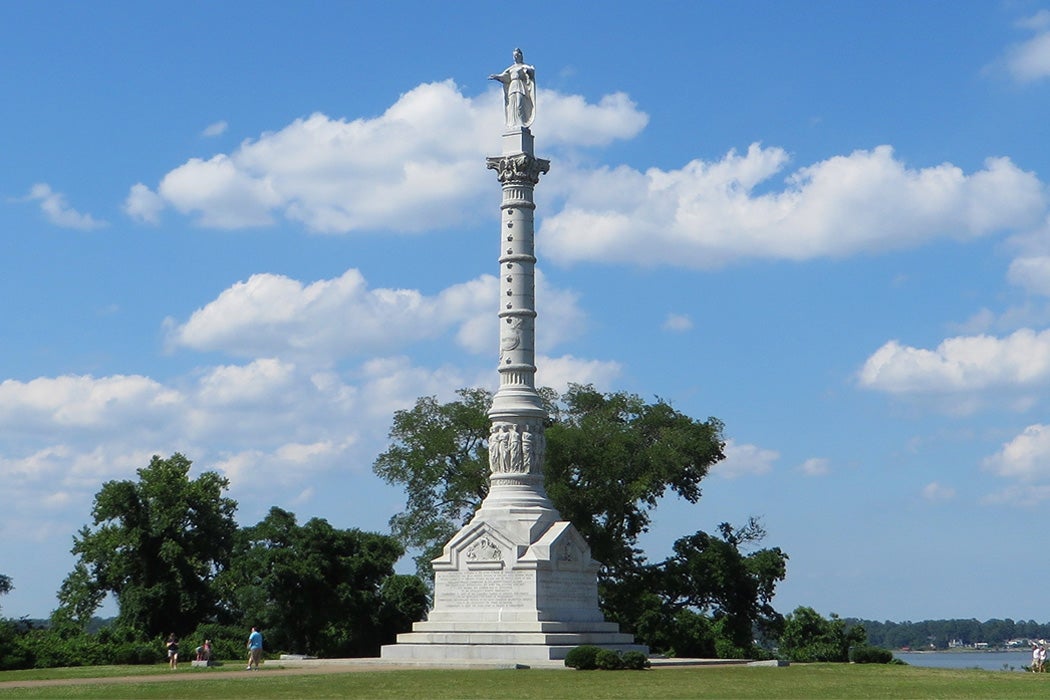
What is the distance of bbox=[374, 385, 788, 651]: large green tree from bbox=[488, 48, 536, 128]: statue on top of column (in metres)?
13.7

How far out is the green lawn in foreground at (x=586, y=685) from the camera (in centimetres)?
2600

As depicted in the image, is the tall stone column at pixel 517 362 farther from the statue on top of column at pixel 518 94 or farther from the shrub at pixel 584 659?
the shrub at pixel 584 659

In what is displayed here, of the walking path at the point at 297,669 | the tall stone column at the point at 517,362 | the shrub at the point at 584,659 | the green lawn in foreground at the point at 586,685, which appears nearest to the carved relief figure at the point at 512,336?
the tall stone column at the point at 517,362

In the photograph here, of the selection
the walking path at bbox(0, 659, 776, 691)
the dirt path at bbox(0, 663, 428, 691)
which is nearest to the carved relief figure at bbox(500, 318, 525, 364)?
the walking path at bbox(0, 659, 776, 691)

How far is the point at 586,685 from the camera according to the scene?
2861cm

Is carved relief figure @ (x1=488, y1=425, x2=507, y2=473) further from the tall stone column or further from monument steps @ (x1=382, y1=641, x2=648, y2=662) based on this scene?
monument steps @ (x1=382, y1=641, x2=648, y2=662)

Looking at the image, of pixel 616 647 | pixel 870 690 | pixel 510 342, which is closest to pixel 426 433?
pixel 510 342

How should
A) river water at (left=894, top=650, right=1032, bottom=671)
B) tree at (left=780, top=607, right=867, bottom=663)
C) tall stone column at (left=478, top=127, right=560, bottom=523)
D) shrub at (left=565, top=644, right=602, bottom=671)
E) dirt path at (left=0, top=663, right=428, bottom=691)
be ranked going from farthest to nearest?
1. tree at (left=780, top=607, right=867, bottom=663)
2. tall stone column at (left=478, top=127, right=560, bottom=523)
3. river water at (left=894, top=650, right=1032, bottom=671)
4. shrub at (left=565, top=644, right=602, bottom=671)
5. dirt path at (left=0, top=663, right=428, bottom=691)

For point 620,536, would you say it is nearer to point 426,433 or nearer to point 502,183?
point 426,433

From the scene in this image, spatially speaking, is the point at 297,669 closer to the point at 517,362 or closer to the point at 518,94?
the point at 517,362

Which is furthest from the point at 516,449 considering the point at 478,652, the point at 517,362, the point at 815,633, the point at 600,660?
the point at 815,633

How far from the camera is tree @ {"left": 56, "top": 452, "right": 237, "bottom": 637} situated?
56.0m

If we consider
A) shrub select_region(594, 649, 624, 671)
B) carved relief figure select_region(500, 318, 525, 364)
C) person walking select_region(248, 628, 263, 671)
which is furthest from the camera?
carved relief figure select_region(500, 318, 525, 364)

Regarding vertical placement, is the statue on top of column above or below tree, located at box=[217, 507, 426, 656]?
above
